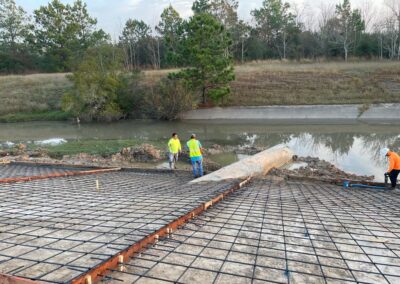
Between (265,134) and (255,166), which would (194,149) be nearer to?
(255,166)

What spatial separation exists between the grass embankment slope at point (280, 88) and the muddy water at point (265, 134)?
3.59m

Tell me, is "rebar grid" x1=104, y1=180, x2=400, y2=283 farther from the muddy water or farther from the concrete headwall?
the concrete headwall

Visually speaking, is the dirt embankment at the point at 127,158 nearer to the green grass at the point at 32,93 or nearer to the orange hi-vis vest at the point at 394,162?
the orange hi-vis vest at the point at 394,162

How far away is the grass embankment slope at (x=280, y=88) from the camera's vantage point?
85.9ft

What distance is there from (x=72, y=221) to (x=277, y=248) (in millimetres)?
2467

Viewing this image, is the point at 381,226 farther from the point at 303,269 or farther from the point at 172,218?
the point at 172,218

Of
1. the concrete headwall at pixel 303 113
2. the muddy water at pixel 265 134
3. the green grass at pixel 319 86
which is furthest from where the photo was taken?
the green grass at pixel 319 86

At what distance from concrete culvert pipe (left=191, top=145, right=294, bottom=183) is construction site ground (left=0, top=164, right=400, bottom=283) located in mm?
2236

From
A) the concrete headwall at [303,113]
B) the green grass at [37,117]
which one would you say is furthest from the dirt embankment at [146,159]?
the green grass at [37,117]

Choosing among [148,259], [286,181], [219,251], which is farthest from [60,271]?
[286,181]

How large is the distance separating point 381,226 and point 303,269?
2069 mm

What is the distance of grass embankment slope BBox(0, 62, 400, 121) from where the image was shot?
26.2m

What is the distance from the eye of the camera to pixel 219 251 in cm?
316

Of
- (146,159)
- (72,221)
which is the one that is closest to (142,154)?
(146,159)
